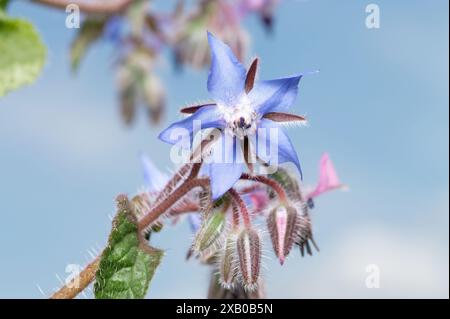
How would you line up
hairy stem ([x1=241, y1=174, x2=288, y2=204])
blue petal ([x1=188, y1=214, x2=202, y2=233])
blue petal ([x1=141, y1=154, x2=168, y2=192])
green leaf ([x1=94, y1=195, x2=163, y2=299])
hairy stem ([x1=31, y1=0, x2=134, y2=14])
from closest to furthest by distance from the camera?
green leaf ([x1=94, y1=195, x2=163, y2=299]) → hairy stem ([x1=241, y1=174, x2=288, y2=204]) → blue petal ([x1=188, y1=214, x2=202, y2=233]) → blue petal ([x1=141, y1=154, x2=168, y2=192]) → hairy stem ([x1=31, y1=0, x2=134, y2=14])

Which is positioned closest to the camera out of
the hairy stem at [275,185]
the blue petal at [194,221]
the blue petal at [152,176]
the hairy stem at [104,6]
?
the hairy stem at [275,185]

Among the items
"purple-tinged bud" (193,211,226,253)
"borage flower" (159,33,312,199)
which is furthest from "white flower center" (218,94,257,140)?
"purple-tinged bud" (193,211,226,253)

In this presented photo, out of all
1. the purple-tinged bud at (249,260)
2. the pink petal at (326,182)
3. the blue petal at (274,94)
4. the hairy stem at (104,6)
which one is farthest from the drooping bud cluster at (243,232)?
the hairy stem at (104,6)

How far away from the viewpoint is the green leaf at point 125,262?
1053 millimetres

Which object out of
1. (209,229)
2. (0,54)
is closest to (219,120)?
(209,229)

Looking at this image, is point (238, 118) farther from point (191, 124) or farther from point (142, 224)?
point (142, 224)

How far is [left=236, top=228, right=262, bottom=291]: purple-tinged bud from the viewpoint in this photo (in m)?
1.12

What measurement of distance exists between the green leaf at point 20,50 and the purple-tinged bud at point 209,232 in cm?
29

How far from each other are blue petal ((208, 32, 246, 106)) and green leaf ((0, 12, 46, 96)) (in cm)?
21

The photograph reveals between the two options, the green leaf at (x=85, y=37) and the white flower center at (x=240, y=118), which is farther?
the green leaf at (x=85, y=37)

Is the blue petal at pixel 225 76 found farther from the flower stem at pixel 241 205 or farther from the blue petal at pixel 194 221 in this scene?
the blue petal at pixel 194 221

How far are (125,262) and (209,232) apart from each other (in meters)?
0.11

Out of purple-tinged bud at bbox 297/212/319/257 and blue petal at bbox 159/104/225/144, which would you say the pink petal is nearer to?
purple-tinged bud at bbox 297/212/319/257
